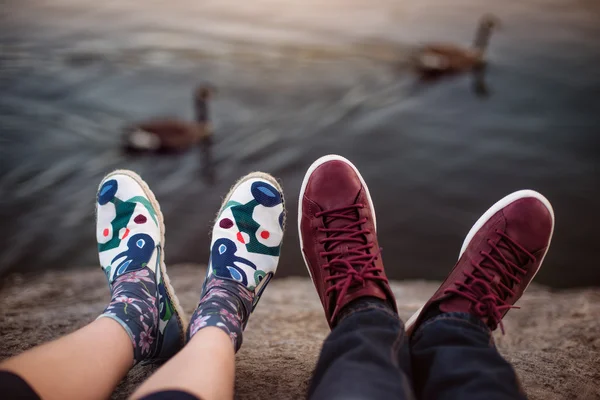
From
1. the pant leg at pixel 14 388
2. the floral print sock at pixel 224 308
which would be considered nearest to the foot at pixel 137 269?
the floral print sock at pixel 224 308

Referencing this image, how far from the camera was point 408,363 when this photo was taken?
3.51 ft

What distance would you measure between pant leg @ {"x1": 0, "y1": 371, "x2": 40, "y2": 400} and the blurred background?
2206mm

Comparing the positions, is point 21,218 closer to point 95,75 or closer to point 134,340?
point 95,75

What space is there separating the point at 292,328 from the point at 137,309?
671 millimetres

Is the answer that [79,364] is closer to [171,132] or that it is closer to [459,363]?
[459,363]

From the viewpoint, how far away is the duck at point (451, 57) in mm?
5863

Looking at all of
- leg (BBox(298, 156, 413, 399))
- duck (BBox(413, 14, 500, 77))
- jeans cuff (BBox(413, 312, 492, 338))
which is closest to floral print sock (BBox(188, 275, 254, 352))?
leg (BBox(298, 156, 413, 399))

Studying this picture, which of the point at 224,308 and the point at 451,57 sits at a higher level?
the point at 451,57

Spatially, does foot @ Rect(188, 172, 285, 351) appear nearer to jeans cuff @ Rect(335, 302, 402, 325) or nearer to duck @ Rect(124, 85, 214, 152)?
jeans cuff @ Rect(335, 302, 402, 325)

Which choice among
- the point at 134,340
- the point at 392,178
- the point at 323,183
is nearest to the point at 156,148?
the point at 392,178

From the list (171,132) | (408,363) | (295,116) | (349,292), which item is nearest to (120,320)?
(349,292)

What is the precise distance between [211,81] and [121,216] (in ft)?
12.9

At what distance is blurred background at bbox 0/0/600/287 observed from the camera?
3.46m

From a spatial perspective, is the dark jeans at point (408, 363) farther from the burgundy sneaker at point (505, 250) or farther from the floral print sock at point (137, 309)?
the floral print sock at point (137, 309)
